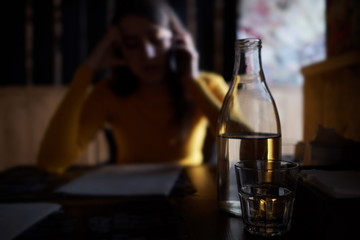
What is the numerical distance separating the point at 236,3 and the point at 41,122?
1900 millimetres

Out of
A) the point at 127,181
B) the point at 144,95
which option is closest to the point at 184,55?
the point at 144,95

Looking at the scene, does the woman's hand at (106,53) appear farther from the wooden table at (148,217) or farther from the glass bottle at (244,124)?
the glass bottle at (244,124)

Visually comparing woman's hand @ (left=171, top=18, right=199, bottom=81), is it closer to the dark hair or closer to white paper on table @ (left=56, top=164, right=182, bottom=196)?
the dark hair

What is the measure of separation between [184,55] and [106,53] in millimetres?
329

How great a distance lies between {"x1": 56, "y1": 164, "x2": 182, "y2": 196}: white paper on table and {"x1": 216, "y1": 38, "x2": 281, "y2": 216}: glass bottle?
169 mm

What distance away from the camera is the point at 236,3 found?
275 centimetres

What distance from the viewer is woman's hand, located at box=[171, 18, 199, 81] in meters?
1.37

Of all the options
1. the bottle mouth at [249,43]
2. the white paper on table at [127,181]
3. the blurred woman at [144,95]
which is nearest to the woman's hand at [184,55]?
the blurred woman at [144,95]

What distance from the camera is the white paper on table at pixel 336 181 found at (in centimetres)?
38

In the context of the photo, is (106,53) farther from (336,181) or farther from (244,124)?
(336,181)

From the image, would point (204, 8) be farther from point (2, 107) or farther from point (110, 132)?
point (2, 107)

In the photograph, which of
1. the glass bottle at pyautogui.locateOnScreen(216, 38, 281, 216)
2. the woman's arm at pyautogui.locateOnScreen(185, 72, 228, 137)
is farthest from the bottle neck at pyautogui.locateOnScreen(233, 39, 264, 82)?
the woman's arm at pyautogui.locateOnScreen(185, 72, 228, 137)

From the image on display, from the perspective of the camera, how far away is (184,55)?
1400 mm

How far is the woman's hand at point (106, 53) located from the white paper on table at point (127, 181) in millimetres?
561
